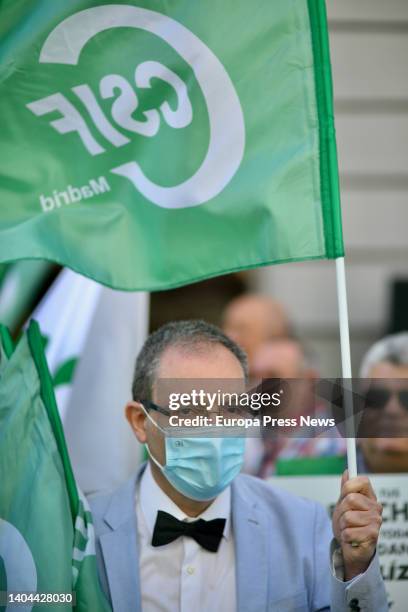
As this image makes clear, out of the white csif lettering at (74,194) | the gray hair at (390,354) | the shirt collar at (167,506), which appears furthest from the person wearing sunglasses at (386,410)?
the white csif lettering at (74,194)

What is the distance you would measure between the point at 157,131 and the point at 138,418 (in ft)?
3.15

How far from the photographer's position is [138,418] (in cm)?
349

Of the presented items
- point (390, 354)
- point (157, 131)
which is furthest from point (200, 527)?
point (390, 354)

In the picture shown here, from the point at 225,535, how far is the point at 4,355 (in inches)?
37.6

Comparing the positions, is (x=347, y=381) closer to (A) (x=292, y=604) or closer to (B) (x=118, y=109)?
(A) (x=292, y=604)

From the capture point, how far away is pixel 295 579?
3258 millimetres

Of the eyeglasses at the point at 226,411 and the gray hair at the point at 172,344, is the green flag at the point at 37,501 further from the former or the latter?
the eyeglasses at the point at 226,411

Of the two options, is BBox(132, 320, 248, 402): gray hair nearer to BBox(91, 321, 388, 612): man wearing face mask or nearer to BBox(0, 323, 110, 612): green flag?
BBox(91, 321, 388, 612): man wearing face mask

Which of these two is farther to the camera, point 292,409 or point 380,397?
point 380,397

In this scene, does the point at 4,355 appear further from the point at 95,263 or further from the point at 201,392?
the point at 201,392

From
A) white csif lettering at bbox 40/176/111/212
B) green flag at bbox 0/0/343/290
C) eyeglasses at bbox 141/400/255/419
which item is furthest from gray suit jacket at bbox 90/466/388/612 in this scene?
white csif lettering at bbox 40/176/111/212

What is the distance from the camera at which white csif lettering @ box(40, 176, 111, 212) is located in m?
3.52

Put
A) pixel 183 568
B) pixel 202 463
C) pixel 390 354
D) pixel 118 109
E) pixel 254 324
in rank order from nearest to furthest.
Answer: pixel 202 463 < pixel 183 568 < pixel 118 109 < pixel 390 354 < pixel 254 324

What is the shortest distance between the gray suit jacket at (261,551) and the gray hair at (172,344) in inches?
13.3
